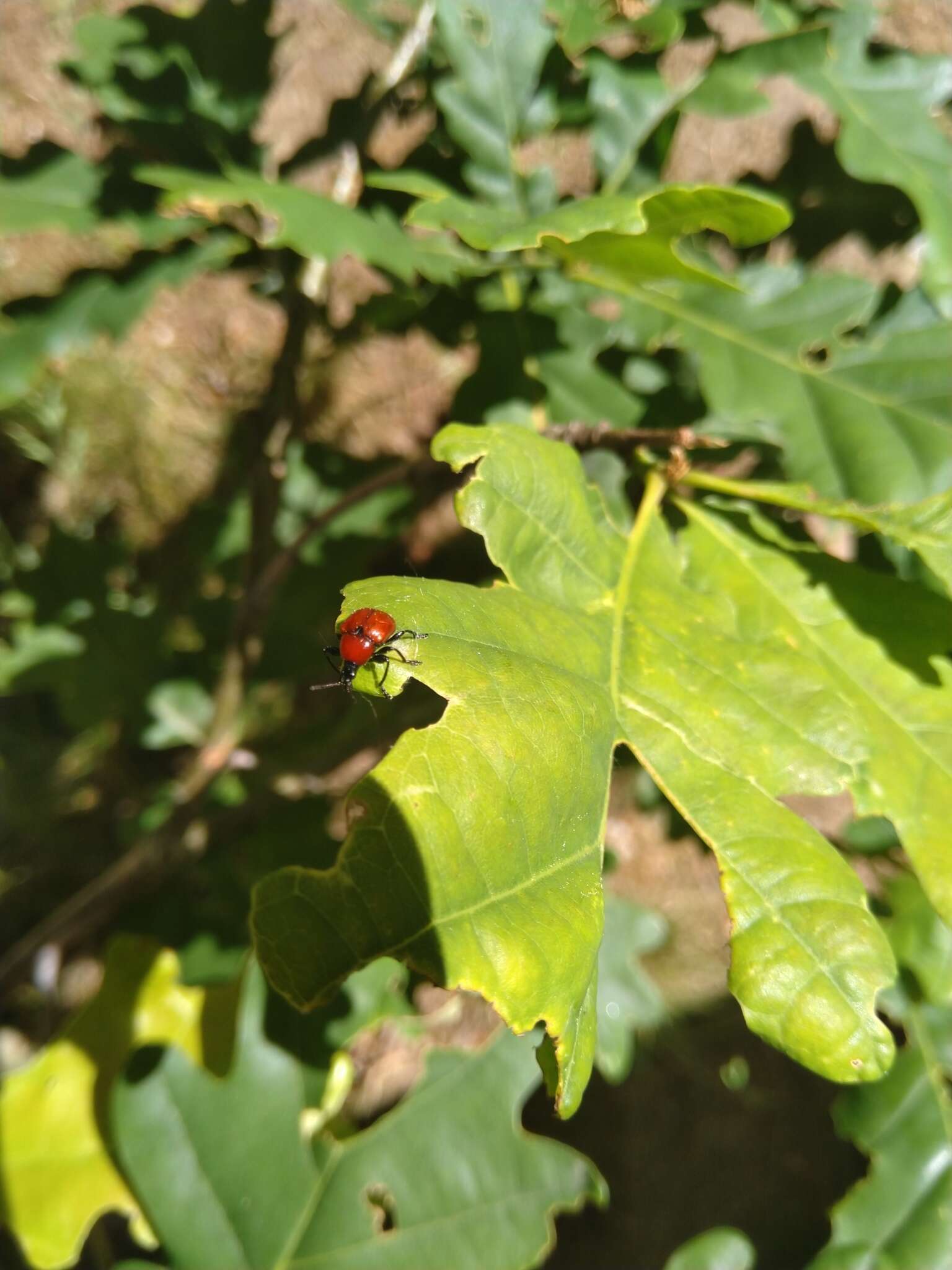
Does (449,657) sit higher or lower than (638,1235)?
higher

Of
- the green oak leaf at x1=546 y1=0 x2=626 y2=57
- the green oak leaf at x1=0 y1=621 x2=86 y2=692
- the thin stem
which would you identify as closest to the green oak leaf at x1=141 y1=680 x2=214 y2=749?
the green oak leaf at x1=0 y1=621 x2=86 y2=692

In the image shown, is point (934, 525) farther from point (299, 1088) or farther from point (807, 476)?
point (299, 1088)

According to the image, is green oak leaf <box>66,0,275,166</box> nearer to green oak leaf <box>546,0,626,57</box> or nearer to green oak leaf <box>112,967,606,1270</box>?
green oak leaf <box>546,0,626,57</box>

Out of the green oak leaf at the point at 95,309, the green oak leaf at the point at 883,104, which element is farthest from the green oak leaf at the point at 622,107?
the green oak leaf at the point at 95,309

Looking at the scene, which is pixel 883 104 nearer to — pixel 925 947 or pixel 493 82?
pixel 493 82

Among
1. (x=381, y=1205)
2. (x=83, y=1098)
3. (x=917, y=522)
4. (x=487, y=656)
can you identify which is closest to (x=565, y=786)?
(x=487, y=656)

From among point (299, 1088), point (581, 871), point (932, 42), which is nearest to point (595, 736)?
point (581, 871)
